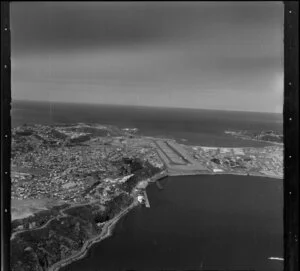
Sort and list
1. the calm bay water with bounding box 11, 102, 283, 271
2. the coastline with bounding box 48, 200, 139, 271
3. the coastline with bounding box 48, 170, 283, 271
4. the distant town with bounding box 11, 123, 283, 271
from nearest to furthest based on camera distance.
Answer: the calm bay water with bounding box 11, 102, 283, 271 → the distant town with bounding box 11, 123, 283, 271 → the coastline with bounding box 48, 170, 283, 271 → the coastline with bounding box 48, 200, 139, 271

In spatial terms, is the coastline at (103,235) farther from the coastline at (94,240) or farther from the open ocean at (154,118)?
the open ocean at (154,118)

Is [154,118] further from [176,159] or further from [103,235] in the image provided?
[103,235]

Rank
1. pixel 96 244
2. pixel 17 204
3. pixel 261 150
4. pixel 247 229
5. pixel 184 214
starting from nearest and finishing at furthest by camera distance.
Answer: pixel 17 204
pixel 261 150
pixel 247 229
pixel 184 214
pixel 96 244

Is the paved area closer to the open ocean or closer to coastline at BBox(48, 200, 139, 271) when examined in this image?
the open ocean

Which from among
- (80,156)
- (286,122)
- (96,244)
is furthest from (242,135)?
(96,244)

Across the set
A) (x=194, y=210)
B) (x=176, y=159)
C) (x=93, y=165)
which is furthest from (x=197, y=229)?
(x=93, y=165)

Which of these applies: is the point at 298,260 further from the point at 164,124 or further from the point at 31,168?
the point at 31,168

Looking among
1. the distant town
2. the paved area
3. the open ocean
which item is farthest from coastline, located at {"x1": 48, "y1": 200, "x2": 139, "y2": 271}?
the open ocean

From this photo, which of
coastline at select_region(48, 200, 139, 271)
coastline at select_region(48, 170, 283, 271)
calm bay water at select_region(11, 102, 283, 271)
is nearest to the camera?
calm bay water at select_region(11, 102, 283, 271)
